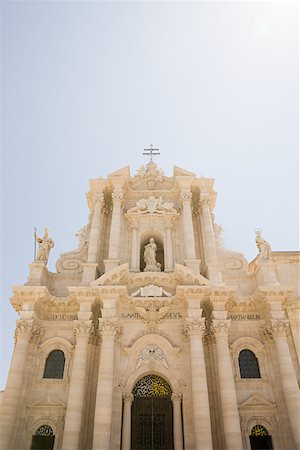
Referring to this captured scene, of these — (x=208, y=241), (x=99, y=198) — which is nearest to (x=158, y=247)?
(x=208, y=241)

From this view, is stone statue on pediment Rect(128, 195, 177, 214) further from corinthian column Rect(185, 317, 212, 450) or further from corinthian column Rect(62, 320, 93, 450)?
corinthian column Rect(62, 320, 93, 450)

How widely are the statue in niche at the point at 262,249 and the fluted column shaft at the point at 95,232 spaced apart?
924 cm

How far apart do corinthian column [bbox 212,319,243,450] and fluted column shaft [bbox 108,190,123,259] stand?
22.7 feet

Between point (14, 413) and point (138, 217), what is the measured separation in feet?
41.5

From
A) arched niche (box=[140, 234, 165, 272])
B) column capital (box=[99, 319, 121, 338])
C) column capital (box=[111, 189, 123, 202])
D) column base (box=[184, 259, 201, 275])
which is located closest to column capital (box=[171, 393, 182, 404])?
column capital (box=[99, 319, 121, 338])

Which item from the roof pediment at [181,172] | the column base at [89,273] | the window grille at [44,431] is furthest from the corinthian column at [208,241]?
the window grille at [44,431]

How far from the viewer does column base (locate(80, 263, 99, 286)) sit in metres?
21.8

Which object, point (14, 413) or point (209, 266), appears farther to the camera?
point (209, 266)

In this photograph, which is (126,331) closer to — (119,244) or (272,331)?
(119,244)

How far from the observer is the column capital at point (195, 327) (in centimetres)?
1962

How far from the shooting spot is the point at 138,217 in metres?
25.4

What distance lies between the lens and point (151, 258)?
2344 cm

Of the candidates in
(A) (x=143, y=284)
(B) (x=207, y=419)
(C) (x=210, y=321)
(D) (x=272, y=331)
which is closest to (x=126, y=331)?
(A) (x=143, y=284)

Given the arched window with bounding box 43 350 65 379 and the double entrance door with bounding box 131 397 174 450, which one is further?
the arched window with bounding box 43 350 65 379
